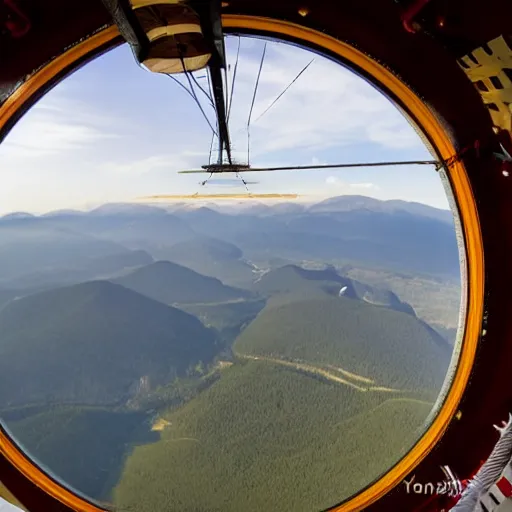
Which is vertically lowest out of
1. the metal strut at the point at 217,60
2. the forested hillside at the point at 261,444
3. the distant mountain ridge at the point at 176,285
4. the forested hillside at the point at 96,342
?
the forested hillside at the point at 261,444

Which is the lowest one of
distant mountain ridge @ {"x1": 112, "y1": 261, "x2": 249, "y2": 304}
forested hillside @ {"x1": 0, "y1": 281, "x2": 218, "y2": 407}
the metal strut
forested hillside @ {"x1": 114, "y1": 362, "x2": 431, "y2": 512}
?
forested hillside @ {"x1": 114, "y1": 362, "x2": 431, "y2": 512}

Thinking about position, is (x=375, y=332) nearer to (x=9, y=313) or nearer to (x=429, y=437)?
(x=429, y=437)

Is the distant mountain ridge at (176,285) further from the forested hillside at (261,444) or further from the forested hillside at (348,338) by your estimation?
the forested hillside at (261,444)

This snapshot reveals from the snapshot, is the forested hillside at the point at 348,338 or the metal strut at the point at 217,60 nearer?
the metal strut at the point at 217,60

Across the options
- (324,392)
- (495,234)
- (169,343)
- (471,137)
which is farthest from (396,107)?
(169,343)

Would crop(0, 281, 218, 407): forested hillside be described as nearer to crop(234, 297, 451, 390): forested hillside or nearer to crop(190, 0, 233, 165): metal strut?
crop(234, 297, 451, 390): forested hillside

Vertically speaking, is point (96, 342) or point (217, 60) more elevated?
point (217, 60)

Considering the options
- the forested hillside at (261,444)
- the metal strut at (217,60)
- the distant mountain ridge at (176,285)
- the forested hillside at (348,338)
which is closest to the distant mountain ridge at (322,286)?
the forested hillside at (348,338)

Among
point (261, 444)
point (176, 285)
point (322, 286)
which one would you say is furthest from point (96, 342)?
point (322, 286)

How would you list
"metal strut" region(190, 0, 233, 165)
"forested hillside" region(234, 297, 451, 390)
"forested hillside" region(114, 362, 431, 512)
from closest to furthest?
"metal strut" region(190, 0, 233, 165)
"forested hillside" region(114, 362, 431, 512)
"forested hillside" region(234, 297, 451, 390)

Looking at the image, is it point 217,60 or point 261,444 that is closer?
point 217,60

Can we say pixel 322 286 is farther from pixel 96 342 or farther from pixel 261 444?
pixel 96 342

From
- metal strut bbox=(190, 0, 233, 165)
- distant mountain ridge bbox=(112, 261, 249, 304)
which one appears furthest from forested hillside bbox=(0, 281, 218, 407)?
metal strut bbox=(190, 0, 233, 165)

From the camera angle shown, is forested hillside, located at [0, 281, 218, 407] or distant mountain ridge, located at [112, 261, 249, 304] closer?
forested hillside, located at [0, 281, 218, 407]
